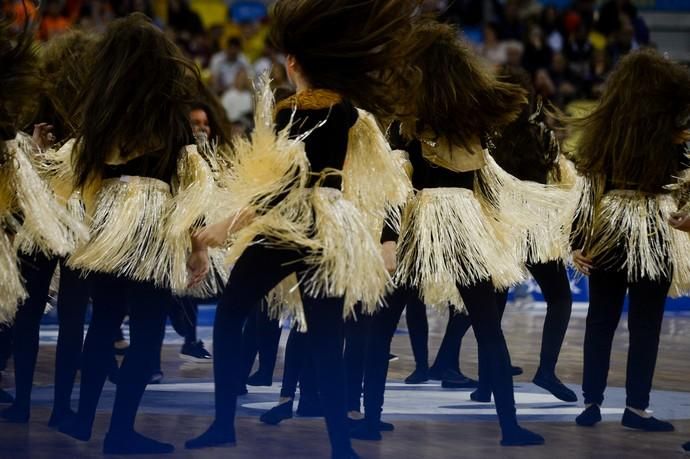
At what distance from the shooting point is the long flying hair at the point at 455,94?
520 cm

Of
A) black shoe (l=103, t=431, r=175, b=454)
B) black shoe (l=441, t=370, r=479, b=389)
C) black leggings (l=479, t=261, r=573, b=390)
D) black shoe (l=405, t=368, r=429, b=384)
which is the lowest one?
black shoe (l=405, t=368, r=429, b=384)

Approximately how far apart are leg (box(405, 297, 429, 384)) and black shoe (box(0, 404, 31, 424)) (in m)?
2.24

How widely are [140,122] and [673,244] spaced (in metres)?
2.41

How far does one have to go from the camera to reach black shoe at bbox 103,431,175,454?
15.9 feet

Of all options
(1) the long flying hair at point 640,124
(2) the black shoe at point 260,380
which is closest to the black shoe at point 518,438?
(1) the long flying hair at point 640,124

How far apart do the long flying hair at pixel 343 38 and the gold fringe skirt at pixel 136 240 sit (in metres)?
0.83

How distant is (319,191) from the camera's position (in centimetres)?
452

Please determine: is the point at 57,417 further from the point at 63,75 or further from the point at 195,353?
Result: the point at 195,353

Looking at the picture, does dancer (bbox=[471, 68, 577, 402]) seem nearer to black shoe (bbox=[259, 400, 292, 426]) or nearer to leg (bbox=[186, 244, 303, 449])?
black shoe (bbox=[259, 400, 292, 426])

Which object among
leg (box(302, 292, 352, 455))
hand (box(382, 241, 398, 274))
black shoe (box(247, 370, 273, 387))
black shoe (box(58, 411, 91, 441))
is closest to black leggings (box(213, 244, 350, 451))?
leg (box(302, 292, 352, 455))

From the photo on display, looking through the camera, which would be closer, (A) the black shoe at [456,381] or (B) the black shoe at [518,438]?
(B) the black shoe at [518,438]

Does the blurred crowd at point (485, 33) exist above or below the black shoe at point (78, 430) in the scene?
above

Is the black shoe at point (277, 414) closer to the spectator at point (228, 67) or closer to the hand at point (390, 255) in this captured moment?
the hand at point (390, 255)

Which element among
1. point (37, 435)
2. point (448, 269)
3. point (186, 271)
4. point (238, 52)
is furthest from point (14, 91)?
point (238, 52)
